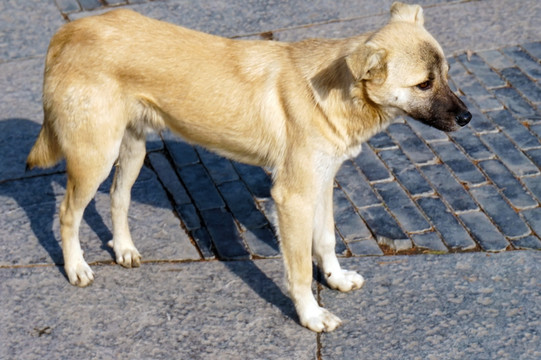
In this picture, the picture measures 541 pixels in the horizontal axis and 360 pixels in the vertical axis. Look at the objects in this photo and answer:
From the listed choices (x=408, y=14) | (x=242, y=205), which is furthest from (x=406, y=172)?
(x=408, y=14)

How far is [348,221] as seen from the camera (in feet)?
19.1

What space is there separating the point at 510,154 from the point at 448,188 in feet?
2.28

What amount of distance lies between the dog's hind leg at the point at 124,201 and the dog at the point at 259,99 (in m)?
0.31

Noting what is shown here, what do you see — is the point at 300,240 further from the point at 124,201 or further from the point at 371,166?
the point at 371,166

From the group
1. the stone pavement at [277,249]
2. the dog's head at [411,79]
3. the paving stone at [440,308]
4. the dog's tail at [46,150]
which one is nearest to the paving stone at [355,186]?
the stone pavement at [277,249]

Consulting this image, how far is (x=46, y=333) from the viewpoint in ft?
16.2

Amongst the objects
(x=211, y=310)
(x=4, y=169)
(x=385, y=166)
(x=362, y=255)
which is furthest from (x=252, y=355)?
(x=4, y=169)

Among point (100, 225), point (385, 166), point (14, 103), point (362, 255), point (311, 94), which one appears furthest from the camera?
point (14, 103)

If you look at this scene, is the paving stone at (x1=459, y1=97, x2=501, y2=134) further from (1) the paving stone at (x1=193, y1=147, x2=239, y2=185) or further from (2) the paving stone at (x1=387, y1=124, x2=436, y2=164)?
(1) the paving stone at (x1=193, y1=147, x2=239, y2=185)

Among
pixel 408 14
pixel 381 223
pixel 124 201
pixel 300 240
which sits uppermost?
pixel 408 14

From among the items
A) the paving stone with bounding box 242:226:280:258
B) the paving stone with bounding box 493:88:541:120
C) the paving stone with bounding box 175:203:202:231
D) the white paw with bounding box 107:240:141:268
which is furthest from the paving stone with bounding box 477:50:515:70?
the white paw with bounding box 107:240:141:268

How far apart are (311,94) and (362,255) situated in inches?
53.6

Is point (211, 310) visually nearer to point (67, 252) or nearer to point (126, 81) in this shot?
point (67, 252)

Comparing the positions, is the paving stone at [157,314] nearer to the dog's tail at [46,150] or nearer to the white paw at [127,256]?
the white paw at [127,256]
